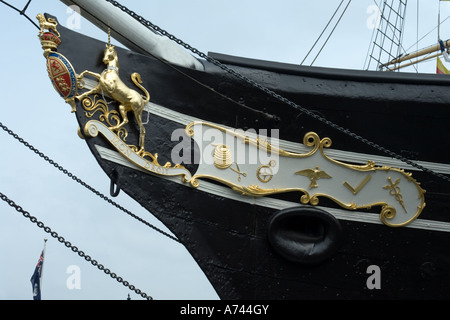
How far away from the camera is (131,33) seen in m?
5.98

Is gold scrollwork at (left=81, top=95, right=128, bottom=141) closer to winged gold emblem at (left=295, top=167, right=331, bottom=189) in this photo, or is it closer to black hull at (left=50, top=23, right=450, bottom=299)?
black hull at (left=50, top=23, right=450, bottom=299)

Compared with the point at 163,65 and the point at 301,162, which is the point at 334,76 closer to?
the point at 301,162

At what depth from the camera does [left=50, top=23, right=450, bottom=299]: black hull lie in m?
5.97

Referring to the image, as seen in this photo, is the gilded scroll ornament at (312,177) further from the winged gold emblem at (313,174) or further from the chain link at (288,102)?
the chain link at (288,102)

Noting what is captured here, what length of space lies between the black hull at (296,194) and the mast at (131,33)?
0.13 m

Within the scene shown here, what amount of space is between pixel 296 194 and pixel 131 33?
6.20ft

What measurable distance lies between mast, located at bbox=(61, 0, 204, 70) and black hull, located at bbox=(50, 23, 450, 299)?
0.13 m

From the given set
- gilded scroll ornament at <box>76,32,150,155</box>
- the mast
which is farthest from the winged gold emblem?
gilded scroll ornament at <box>76,32,150,155</box>

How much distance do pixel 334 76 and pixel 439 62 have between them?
11.2 m

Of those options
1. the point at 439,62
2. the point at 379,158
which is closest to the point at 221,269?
the point at 379,158

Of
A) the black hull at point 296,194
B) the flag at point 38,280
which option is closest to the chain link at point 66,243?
the black hull at point 296,194

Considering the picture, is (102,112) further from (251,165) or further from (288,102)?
(288,102)

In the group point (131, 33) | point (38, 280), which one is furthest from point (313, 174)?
point (38, 280)

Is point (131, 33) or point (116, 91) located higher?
point (131, 33)
